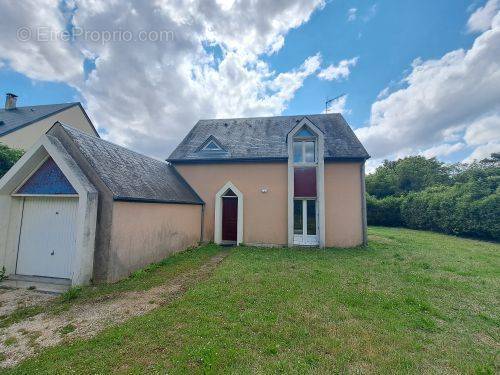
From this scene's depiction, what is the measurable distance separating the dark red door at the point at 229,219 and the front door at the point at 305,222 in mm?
3795

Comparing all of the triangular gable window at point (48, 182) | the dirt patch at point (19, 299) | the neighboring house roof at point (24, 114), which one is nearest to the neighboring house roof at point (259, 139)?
the triangular gable window at point (48, 182)

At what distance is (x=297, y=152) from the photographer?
14.1m

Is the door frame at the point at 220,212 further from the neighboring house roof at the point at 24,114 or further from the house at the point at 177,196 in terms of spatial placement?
the neighboring house roof at the point at 24,114

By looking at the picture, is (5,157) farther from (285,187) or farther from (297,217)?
(297,217)

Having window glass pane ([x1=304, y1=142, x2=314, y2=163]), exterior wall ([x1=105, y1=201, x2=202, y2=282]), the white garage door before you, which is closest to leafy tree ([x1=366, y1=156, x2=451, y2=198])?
window glass pane ([x1=304, y1=142, x2=314, y2=163])

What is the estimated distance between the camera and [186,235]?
12.3m

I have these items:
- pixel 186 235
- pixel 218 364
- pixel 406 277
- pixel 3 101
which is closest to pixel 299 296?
pixel 218 364

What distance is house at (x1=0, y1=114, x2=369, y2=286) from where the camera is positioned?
24.3ft

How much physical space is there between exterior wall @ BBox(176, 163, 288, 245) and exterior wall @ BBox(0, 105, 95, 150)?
11.5 m

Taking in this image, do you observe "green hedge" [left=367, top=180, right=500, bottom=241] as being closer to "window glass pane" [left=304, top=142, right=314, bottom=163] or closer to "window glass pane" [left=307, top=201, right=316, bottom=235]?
"window glass pane" [left=307, top=201, right=316, bottom=235]

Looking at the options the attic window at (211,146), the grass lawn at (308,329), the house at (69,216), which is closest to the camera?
the grass lawn at (308,329)

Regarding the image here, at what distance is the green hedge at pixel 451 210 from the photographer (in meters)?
16.3

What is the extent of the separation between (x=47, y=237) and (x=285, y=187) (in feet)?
36.7

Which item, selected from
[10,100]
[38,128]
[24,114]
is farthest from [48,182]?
[10,100]
